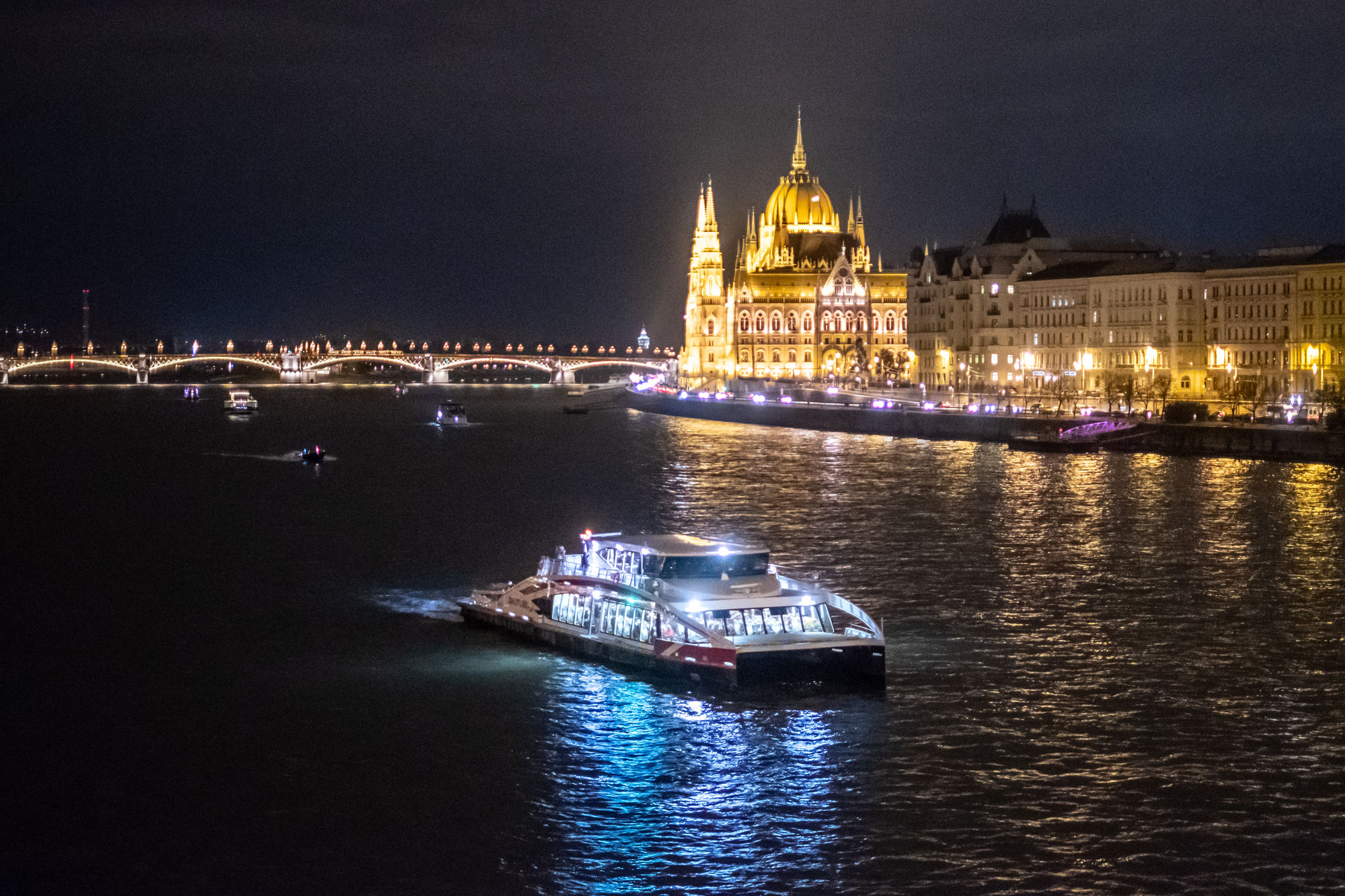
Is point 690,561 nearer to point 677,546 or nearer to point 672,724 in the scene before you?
point 677,546

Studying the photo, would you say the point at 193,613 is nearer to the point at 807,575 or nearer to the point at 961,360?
the point at 807,575

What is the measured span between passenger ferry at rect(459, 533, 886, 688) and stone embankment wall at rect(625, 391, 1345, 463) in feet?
166

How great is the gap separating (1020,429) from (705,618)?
65.3m

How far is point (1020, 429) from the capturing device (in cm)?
9175

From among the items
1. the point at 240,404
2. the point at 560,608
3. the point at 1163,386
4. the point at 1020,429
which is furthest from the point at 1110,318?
the point at 560,608

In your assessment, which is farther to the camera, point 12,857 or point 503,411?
point 503,411

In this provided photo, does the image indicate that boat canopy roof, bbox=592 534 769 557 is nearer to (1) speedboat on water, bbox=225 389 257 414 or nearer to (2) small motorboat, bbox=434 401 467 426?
(2) small motorboat, bbox=434 401 467 426

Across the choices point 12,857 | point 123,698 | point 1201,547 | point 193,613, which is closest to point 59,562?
point 193,613

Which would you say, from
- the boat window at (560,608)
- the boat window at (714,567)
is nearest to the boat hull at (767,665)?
the boat window at (714,567)

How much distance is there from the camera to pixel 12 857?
21.5 m

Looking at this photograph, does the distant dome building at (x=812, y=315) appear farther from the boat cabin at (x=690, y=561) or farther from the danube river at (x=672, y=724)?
the boat cabin at (x=690, y=561)

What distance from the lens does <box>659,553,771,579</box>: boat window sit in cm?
3022

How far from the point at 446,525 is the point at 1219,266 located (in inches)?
3076

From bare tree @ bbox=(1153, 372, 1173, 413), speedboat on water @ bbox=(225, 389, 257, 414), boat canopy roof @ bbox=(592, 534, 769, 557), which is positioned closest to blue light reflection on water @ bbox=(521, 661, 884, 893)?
boat canopy roof @ bbox=(592, 534, 769, 557)
